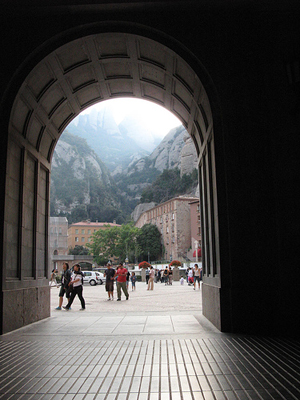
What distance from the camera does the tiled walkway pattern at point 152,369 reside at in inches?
157

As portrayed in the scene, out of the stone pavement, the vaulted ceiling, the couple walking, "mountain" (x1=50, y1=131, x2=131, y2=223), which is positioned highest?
"mountain" (x1=50, y1=131, x2=131, y2=223)

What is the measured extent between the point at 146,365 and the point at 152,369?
0.71ft

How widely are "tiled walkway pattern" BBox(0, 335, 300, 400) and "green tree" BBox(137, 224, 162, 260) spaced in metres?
87.9

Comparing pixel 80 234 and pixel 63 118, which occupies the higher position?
pixel 80 234

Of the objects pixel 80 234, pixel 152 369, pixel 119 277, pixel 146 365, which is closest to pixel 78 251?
pixel 80 234

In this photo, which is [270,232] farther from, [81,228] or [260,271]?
[81,228]

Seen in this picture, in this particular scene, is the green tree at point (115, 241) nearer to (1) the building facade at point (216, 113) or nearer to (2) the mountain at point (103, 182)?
(2) the mountain at point (103, 182)

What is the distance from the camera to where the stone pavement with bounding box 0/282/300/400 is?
402cm

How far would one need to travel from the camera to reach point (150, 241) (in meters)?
94.8

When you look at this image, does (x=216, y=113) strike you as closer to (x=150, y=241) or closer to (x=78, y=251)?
(x=150, y=241)

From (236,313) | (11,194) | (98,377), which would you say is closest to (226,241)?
(236,313)

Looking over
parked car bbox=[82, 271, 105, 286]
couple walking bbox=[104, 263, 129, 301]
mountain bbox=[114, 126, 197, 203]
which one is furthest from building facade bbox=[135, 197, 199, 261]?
couple walking bbox=[104, 263, 129, 301]

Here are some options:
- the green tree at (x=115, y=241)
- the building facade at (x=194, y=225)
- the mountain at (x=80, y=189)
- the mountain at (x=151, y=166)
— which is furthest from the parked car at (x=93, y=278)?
the mountain at (x=151, y=166)

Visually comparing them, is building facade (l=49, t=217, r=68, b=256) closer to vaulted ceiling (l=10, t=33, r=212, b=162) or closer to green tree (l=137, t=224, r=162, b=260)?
green tree (l=137, t=224, r=162, b=260)
